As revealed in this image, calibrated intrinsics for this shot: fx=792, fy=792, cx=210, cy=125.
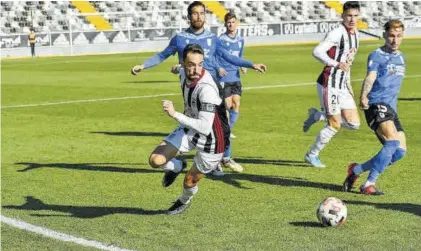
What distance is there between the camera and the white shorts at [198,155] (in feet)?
25.6

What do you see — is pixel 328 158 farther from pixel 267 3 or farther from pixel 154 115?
pixel 267 3

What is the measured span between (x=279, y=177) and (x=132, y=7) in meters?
44.5

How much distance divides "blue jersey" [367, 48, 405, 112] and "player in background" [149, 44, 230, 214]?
76.7 inches

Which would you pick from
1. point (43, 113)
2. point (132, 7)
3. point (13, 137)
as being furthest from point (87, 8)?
point (13, 137)

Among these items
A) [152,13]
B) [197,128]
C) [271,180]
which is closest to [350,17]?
[271,180]

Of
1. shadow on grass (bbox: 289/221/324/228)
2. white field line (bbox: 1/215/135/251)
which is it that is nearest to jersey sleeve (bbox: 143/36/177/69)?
white field line (bbox: 1/215/135/251)

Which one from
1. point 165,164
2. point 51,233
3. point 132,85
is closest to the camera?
point 51,233

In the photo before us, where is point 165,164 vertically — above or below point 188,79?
below

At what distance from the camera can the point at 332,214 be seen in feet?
24.4

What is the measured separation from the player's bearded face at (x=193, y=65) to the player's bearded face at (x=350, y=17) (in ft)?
10.7

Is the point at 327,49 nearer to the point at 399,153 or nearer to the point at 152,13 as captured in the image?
the point at 399,153

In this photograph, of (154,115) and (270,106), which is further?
(270,106)

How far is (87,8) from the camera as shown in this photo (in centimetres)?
5191

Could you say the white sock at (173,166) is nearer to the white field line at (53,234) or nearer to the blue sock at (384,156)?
the white field line at (53,234)
